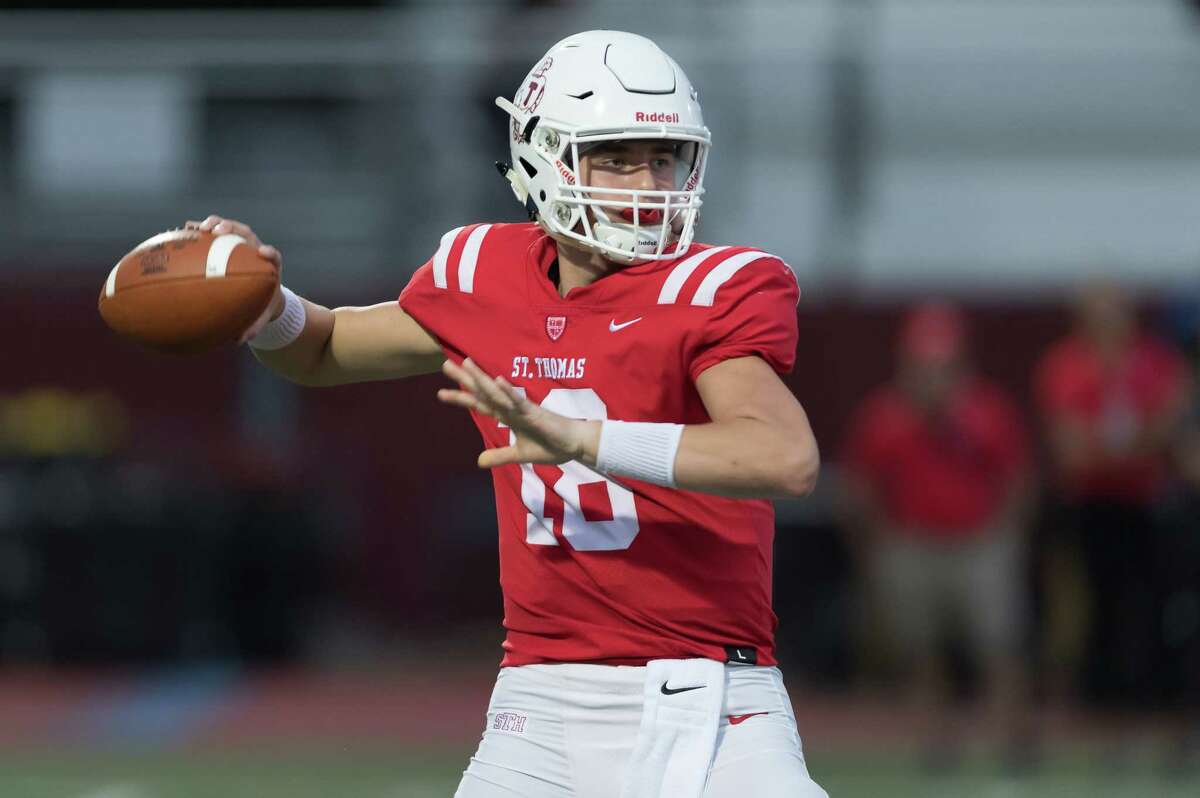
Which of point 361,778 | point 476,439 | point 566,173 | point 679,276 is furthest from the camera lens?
point 476,439

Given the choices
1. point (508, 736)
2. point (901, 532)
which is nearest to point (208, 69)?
point (901, 532)

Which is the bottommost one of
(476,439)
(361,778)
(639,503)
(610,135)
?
(361,778)

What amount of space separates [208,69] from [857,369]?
4048 millimetres

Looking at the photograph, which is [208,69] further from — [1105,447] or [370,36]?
[1105,447]

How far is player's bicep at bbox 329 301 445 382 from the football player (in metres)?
0.06

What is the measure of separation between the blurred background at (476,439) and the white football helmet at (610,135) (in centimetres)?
432

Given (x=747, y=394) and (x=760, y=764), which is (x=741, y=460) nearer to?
(x=747, y=394)

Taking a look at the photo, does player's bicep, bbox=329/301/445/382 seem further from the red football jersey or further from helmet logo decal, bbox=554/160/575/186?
→ helmet logo decal, bbox=554/160/575/186

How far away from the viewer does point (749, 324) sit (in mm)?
3010

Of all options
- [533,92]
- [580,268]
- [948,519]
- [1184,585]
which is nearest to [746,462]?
[580,268]

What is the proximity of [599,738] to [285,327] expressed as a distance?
100 centimetres

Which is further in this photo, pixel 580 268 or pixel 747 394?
pixel 580 268

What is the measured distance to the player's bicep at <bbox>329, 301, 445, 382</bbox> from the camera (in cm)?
346

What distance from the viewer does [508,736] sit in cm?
305
